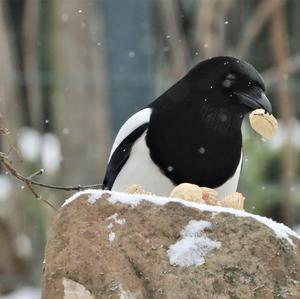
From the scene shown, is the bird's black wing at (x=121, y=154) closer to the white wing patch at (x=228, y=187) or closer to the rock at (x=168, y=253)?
the white wing patch at (x=228, y=187)

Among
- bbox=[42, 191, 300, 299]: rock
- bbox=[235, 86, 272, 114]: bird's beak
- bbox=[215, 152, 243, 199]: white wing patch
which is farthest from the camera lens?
bbox=[215, 152, 243, 199]: white wing patch

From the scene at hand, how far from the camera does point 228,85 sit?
373cm

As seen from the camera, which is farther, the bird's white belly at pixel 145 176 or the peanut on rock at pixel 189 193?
the bird's white belly at pixel 145 176

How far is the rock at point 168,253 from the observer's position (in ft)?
8.64

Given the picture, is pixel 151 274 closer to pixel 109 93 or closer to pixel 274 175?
pixel 109 93

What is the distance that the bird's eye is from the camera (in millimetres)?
3707

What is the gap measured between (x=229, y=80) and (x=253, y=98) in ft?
0.37

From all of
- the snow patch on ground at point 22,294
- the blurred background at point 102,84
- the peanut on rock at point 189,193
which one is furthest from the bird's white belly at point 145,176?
the snow patch on ground at point 22,294

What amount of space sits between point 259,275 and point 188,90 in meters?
1.33

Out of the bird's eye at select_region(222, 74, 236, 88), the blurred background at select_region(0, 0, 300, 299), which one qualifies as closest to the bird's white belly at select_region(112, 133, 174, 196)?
the bird's eye at select_region(222, 74, 236, 88)

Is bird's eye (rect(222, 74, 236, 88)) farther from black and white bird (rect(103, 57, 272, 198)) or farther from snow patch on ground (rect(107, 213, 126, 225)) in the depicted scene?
snow patch on ground (rect(107, 213, 126, 225))

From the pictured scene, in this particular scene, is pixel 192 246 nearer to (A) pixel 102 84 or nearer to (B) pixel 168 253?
(B) pixel 168 253

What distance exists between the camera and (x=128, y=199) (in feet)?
8.95

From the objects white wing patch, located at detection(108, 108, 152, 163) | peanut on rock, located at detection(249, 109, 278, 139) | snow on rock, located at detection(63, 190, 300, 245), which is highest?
snow on rock, located at detection(63, 190, 300, 245)
